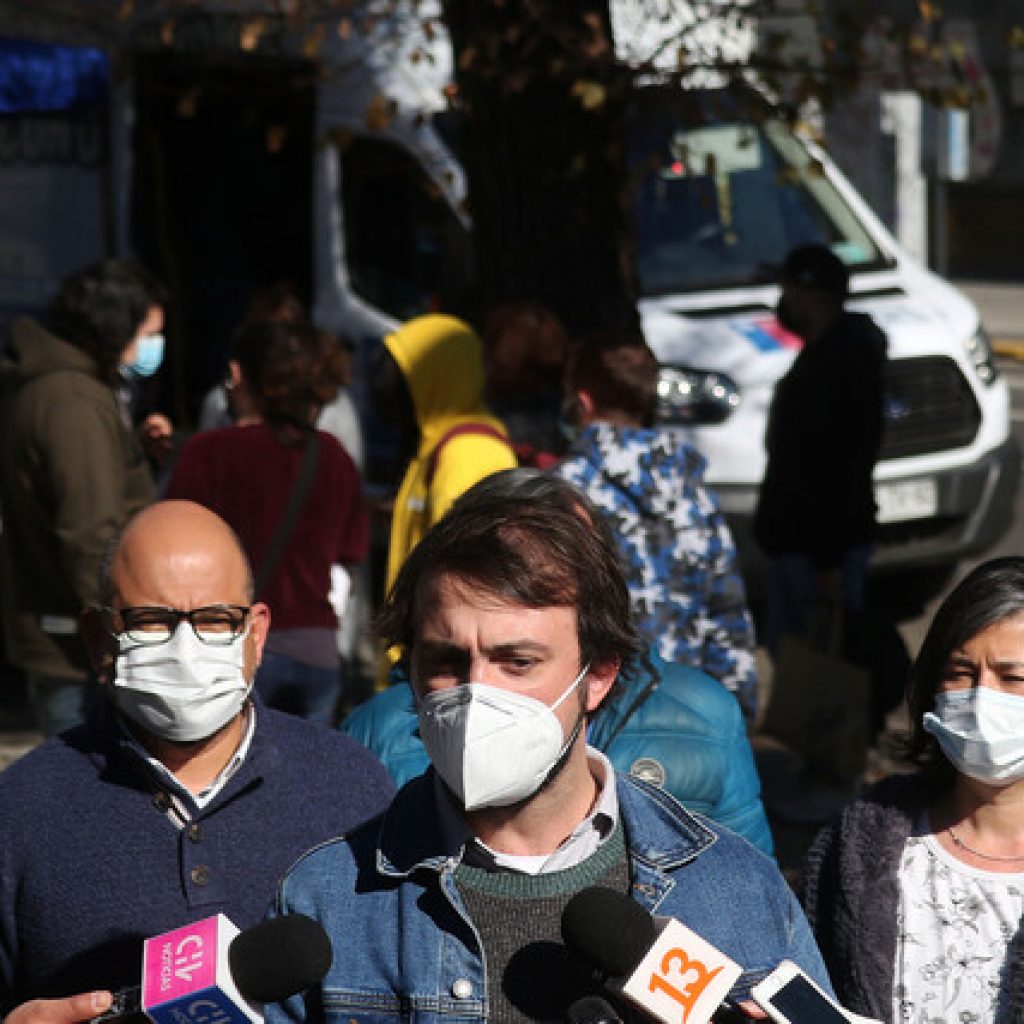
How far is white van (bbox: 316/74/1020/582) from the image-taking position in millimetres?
10047

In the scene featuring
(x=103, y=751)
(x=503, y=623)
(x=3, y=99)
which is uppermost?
(x=3, y=99)

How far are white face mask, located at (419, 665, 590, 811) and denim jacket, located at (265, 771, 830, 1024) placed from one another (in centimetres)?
8

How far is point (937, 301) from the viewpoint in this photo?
1092cm

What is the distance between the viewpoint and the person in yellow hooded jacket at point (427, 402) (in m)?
6.09

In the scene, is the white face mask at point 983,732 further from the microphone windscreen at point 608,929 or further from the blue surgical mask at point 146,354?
the blue surgical mask at point 146,354

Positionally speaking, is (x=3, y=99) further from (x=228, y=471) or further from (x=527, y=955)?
(x=527, y=955)

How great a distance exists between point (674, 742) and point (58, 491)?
249 centimetres

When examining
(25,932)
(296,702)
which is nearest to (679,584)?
(296,702)

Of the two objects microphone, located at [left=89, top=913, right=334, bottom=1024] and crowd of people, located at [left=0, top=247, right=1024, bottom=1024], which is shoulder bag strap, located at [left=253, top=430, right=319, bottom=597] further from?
microphone, located at [left=89, top=913, right=334, bottom=1024]

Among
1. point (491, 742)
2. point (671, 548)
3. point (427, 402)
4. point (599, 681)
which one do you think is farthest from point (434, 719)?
point (427, 402)

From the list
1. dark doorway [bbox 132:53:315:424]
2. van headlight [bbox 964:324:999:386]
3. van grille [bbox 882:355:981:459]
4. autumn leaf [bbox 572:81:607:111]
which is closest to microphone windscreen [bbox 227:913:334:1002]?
autumn leaf [bbox 572:81:607:111]

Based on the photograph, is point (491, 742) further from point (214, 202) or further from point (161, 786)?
point (214, 202)

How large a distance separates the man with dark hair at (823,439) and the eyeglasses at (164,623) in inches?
179

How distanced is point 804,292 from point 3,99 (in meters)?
4.50
